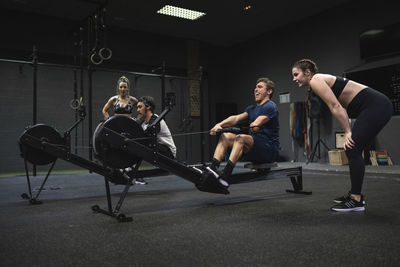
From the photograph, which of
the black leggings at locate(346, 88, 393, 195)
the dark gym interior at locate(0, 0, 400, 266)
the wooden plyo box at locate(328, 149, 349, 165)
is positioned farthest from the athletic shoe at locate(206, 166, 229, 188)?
the wooden plyo box at locate(328, 149, 349, 165)

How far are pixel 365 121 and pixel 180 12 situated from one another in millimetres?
5578

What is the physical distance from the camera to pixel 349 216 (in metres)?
2.25

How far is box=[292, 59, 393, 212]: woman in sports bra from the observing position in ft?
7.58

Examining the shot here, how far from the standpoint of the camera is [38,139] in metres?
3.04

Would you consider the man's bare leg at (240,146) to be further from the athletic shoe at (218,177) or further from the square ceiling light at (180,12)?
the square ceiling light at (180,12)

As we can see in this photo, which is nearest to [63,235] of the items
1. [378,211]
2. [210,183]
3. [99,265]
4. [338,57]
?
[99,265]

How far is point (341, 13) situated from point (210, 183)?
5869 mm

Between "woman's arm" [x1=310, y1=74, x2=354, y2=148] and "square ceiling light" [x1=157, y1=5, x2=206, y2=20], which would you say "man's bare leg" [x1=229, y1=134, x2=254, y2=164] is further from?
"square ceiling light" [x1=157, y1=5, x2=206, y2=20]

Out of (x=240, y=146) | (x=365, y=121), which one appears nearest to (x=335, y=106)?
(x=365, y=121)

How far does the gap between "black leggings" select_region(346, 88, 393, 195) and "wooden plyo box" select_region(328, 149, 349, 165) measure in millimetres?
4106

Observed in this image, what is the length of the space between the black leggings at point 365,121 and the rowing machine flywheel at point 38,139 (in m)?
2.60

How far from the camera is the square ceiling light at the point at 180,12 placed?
684 cm

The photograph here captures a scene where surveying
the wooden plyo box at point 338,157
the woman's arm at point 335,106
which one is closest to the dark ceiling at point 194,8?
the wooden plyo box at point 338,157

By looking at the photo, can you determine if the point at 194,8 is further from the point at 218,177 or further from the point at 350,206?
the point at 350,206
